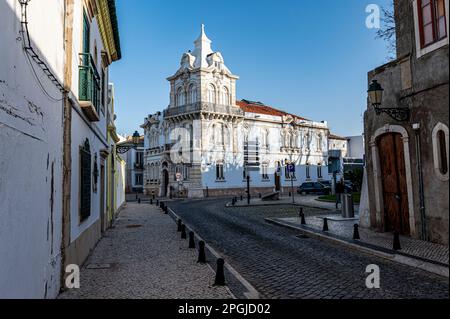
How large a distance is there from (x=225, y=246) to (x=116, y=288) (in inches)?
177

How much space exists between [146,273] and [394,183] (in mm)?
7756

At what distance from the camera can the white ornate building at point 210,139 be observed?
36844mm

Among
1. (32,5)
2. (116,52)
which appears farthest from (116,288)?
(116,52)

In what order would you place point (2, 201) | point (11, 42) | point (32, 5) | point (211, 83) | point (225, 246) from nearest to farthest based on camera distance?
point (2, 201) < point (11, 42) < point (32, 5) < point (225, 246) < point (211, 83)

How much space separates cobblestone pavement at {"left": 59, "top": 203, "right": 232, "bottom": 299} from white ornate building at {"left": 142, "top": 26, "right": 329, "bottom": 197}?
2531 centimetres

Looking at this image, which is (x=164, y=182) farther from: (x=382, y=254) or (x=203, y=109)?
→ (x=382, y=254)

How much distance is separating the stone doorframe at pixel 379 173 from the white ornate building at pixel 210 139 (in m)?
25.6

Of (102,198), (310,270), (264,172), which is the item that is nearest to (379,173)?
(310,270)

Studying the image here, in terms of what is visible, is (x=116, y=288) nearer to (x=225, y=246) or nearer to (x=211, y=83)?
(x=225, y=246)

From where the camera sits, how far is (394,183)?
10.4 metres

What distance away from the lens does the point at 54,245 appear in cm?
565

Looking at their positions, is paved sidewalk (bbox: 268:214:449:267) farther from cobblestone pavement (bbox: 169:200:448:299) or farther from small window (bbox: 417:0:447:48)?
small window (bbox: 417:0:447:48)

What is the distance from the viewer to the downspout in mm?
6168

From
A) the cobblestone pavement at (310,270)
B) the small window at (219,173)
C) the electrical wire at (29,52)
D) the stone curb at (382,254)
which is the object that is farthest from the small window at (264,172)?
the electrical wire at (29,52)
